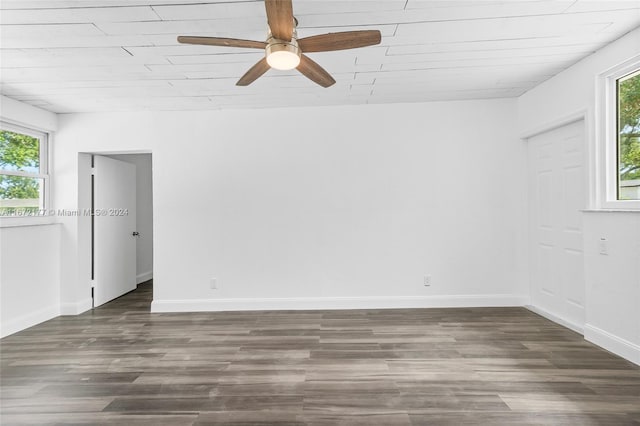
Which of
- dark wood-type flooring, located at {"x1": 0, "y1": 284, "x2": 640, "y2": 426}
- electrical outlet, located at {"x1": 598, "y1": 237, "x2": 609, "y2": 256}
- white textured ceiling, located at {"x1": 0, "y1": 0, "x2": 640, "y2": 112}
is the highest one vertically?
white textured ceiling, located at {"x1": 0, "y1": 0, "x2": 640, "y2": 112}

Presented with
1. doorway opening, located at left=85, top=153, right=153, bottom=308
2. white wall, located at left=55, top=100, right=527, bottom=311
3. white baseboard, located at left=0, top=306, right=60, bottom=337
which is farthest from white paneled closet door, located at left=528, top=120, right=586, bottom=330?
white baseboard, located at left=0, top=306, right=60, bottom=337

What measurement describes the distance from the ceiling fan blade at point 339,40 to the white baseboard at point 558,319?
328 centimetres

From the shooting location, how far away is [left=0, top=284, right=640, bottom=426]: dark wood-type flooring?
2.07 metres

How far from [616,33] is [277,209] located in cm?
348

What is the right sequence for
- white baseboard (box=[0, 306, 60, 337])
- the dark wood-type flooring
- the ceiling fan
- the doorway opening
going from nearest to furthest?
the ceiling fan → the dark wood-type flooring → white baseboard (box=[0, 306, 60, 337]) → the doorway opening

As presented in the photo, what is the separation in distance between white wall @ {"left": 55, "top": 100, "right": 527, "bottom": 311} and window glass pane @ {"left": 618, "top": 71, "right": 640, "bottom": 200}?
1293 millimetres

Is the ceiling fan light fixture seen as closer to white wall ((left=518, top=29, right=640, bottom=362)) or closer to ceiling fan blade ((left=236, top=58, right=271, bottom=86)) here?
ceiling fan blade ((left=236, top=58, right=271, bottom=86))

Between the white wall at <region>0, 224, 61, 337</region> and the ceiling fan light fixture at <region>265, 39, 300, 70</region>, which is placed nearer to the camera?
the ceiling fan light fixture at <region>265, 39, 300, 70</region>

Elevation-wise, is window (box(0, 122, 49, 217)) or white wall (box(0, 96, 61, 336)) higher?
window (box(0, 122, 49, 217))

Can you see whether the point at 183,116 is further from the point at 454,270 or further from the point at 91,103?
the point at 454,270

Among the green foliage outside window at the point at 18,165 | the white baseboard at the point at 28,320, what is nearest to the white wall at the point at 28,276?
the white baseboard at the point at 28,320

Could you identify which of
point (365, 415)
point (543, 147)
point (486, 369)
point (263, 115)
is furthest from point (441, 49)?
point (365, 415)

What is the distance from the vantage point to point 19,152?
3.91m

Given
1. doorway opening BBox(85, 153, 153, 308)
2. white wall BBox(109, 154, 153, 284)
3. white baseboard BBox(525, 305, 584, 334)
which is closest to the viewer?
white baseboard BBox(525, 305, 584, 334)
